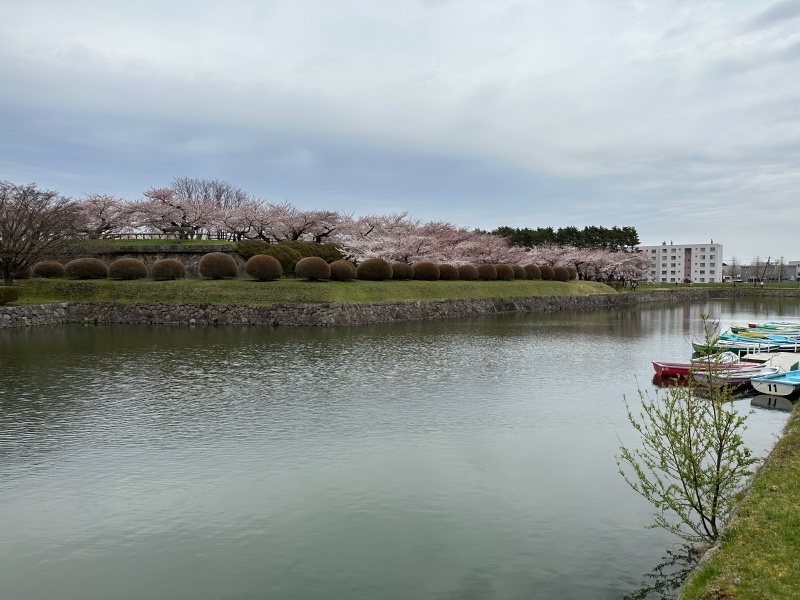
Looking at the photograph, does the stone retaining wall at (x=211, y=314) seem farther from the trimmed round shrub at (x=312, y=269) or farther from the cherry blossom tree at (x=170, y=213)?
the cherry blossom tree at (x=170, y=213)

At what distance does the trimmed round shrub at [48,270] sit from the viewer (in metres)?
46.8

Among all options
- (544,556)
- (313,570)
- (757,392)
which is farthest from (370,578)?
(757,392)

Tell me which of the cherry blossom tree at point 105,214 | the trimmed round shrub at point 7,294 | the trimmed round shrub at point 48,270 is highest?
the cherry blossom tree at point 105,214

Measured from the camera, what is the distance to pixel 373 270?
48625mm

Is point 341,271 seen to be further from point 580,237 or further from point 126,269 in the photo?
point 580,237

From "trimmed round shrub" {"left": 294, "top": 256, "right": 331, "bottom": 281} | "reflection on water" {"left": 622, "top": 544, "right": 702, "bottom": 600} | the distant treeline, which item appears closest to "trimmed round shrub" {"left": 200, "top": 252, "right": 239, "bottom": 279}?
"trimmed round shrub" {"left": 294, "top": 256, "right": 331, "bottom": 281}

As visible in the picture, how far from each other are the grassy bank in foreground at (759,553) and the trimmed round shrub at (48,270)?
50248 millimetres

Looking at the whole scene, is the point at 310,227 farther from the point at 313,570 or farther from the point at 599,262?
the point at 313,570

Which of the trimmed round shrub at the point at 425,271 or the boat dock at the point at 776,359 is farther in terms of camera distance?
the trimmed round shrub at the point at 425,271

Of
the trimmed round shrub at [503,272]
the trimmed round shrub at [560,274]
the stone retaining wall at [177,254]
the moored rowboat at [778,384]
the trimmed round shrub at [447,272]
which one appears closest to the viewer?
the moored rowboat at [778,384]

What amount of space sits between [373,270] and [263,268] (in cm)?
910

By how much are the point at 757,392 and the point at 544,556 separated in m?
15.2

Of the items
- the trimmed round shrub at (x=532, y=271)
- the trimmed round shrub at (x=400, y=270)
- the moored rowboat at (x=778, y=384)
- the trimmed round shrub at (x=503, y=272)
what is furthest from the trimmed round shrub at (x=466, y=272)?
the moored rowboat at (x=778, y=384)

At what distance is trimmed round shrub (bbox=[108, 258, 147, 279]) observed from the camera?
46.1 meters
